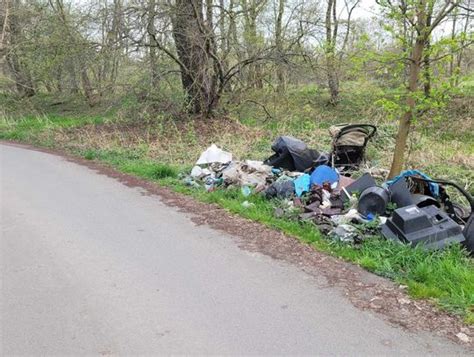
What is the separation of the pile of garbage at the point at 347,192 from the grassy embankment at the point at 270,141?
221 mm

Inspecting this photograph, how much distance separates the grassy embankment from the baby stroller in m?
0.57

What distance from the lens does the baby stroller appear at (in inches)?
335

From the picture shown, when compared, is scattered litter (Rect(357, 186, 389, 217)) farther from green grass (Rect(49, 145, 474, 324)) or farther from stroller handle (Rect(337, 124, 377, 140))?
stroller handle (Rect(337, 124, 377, 140))

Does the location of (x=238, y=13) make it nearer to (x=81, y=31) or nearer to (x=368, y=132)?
(x=81, y=31)

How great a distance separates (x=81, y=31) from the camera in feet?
45.3

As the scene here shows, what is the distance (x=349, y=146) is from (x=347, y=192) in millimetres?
2416

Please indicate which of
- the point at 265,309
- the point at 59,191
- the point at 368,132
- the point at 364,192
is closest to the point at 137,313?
the point at 265,309

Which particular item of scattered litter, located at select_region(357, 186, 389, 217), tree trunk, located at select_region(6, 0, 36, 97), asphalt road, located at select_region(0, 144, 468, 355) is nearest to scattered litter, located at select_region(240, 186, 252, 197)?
asphalt road, located at select_region(0, 144, 468, 355)

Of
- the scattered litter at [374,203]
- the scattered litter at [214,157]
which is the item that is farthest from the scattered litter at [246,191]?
the scattered litter at [374,203]

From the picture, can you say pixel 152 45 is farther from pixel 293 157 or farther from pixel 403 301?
pixel 403 301

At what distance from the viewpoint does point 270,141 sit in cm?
1188

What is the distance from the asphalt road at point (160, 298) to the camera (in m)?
3.29

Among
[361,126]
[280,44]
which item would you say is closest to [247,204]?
[361,126]

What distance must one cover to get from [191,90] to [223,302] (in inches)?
448
